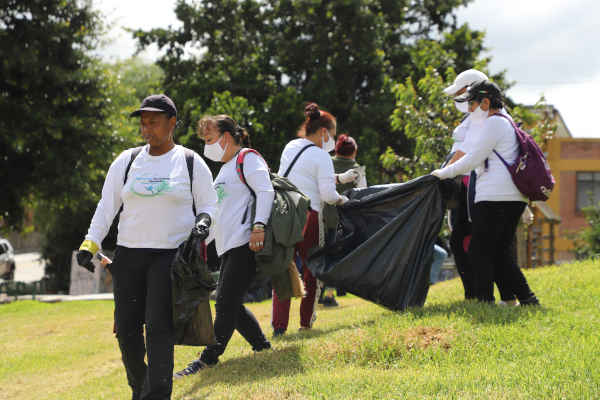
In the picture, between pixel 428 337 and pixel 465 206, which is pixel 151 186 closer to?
pixel 428 337

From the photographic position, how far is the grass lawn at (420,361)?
3.71m

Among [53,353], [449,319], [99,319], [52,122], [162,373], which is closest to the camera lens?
[162,373]

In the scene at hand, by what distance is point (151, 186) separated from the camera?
4164 mm

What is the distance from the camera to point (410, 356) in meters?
4.52

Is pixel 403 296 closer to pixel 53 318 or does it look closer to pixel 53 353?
pixel 53 353

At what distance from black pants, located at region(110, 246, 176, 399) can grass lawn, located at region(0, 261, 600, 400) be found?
38 centimetres

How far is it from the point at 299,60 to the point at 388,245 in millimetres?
15564

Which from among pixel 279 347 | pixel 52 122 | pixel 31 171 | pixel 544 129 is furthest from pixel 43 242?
pixel 279 347

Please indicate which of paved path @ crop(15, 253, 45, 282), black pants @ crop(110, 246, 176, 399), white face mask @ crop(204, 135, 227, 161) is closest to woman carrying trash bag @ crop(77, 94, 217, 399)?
black pants @ crop(110, 246, 176, 399)

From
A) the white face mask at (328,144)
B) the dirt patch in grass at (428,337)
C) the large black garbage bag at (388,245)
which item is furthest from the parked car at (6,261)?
the dirt patch in grass at (428,337)

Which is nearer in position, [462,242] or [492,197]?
[492,197]

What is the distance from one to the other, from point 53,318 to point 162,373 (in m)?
9.05

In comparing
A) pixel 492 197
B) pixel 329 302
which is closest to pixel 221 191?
pixel 492 197

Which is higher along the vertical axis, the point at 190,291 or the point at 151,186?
the point at 151,186
